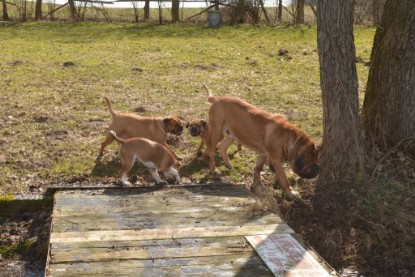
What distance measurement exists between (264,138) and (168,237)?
2.57 m

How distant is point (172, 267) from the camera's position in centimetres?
499

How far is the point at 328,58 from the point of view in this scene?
7406mm

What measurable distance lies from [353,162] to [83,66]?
9.94 metres

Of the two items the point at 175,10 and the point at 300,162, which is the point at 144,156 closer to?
the point at 300,162

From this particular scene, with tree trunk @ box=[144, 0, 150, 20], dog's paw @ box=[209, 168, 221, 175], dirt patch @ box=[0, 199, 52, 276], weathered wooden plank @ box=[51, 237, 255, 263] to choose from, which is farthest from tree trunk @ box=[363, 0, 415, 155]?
tree trunk @ box=[144, 0, 150, 20]

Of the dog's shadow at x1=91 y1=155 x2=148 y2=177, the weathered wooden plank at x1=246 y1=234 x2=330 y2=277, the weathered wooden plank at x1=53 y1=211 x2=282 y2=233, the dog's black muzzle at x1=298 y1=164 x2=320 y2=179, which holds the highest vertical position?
the dog's black muzzle at x1=298 y1=164 x2=320 y2=179

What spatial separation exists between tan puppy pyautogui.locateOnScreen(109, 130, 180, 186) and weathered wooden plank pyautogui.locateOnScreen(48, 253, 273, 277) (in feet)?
8.60

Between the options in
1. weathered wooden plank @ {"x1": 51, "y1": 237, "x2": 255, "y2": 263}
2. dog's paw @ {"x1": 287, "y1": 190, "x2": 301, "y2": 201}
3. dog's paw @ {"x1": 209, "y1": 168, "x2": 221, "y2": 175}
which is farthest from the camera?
dog's paw @ {"x1": 209, "y1": 168, "x2": 221, "y2": 175}

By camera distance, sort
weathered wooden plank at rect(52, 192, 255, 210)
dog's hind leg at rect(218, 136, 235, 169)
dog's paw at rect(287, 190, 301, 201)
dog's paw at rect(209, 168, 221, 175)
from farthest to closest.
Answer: dog's hind leg at rect(218, 136, 235, 169), dog's paw at rect(209, 168, 221, 175), dog's paw at rect(287, 190, 301, 201), weathered wooden plank at rect(52, 192, 255, 210)

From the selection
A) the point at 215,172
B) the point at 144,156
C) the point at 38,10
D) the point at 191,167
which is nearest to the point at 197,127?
the point at 191,167

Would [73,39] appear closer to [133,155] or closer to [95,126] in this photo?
[95,126]

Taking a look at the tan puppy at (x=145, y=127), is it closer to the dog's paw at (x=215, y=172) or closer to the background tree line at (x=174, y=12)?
the dog's paw at (x=215, y=172)

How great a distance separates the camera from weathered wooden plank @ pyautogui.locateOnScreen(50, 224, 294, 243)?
557cm

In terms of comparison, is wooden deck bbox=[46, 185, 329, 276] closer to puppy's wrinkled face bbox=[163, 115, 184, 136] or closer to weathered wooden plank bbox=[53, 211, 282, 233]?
weathered wooden plank bbox=[53, 211, 282, 233]
